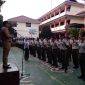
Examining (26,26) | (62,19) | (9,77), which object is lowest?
(9,77)

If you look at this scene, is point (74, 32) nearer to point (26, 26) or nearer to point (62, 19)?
point (62, 19)

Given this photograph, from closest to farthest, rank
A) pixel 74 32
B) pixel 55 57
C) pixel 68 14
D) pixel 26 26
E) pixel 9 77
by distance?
1. pixel 9 77
2. pixel 55 57
3. pixel 74 32
4. pixel 68 14
5. pixel 26 26

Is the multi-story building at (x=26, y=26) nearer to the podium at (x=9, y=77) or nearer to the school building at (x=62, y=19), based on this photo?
the school building at (x=62, y=19)

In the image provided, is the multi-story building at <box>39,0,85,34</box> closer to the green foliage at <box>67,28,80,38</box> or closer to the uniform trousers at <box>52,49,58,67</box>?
the green foliage at <box>67,28,80,38</box>

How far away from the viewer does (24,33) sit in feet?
155

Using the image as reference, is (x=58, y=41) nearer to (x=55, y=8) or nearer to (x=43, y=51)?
(x=43, y=51)

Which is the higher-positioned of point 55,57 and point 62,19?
point 62,19

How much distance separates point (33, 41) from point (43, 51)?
368 cm

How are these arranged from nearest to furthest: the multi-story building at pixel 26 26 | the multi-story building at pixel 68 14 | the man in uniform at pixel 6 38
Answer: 1. the man in uniform at pixel 6 38
2. the multi-story building at pixel 68 14
3. the multi-story building at pixel 26 26

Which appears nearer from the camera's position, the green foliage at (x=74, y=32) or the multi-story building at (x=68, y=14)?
the green foliage at (x=74, y=32)

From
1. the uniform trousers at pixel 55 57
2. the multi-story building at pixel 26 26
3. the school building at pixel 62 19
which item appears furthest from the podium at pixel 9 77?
the multi-story building at pixel 26 26

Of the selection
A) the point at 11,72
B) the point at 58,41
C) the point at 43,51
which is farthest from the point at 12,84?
the point at 43,51

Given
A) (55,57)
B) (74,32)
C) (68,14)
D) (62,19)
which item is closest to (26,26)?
(62,19)

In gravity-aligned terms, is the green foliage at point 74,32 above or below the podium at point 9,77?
above
